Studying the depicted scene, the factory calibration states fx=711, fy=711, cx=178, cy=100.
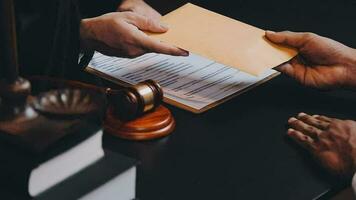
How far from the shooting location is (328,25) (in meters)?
Result: 2.08

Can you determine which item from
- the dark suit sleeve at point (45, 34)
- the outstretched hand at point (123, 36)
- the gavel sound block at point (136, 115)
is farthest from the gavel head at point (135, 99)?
the outstretched hand at point (123, 36)

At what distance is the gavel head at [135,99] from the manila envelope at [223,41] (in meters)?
0.18

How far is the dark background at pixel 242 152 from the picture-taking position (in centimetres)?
121

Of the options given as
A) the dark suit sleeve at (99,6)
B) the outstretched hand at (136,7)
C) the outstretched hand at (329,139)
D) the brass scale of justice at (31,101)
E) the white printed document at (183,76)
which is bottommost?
the dark suit sleeve at (99,6)

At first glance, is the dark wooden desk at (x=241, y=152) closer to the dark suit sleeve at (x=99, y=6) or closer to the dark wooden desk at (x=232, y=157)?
the dark wooden desk at (x=232, y=157)

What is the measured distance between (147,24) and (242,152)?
401mm

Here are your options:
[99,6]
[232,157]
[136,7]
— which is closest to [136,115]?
[232,157]

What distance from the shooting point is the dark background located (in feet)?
3.97

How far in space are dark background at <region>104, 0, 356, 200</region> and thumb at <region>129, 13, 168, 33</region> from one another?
0.20m

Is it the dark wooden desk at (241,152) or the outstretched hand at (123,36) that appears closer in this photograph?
the dark wooden desk at (241,152)

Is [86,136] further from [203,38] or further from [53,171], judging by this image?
[203,38]

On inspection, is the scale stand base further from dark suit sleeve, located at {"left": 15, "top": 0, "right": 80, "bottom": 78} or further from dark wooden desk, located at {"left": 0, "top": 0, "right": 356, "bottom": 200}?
dark suit sleeve, located at {"left": 15, "top": 0, "right": 80, "bottom": 78}

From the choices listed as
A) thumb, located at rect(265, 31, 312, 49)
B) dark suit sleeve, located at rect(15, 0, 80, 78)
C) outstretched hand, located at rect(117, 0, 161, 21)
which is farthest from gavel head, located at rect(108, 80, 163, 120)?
outstretched hand, located at rect(117, 0, 161, 21)

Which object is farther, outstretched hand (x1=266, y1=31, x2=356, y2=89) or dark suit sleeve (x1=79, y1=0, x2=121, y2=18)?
dark suit sleeve (x1=79, y1=0, x2=121, y2=18)
